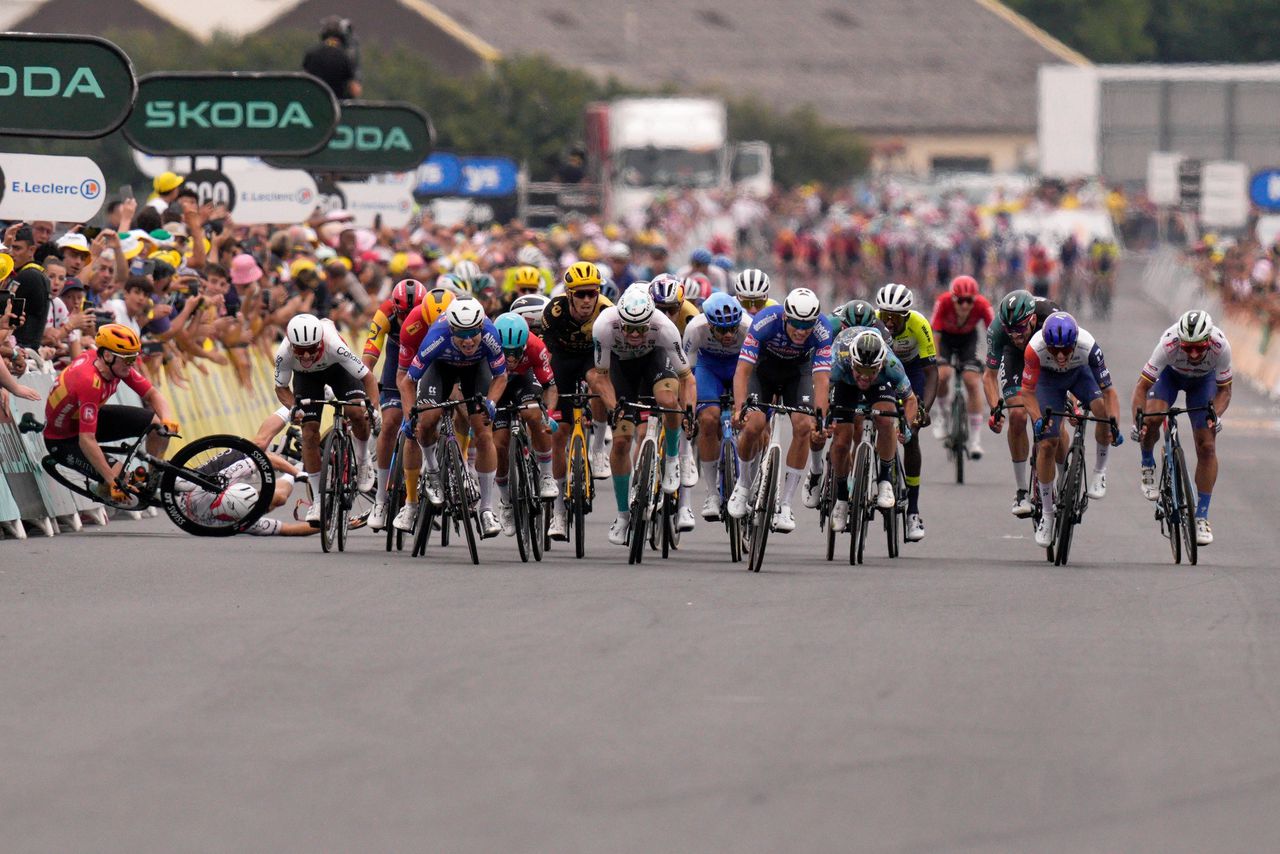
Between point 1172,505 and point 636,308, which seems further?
Answer: point 1172,505

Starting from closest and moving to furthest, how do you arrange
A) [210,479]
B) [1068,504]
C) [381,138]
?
1. [1068,504]
2. [210,479]
3. [381,138]

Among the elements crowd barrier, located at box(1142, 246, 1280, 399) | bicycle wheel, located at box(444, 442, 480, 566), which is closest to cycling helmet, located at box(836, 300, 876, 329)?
bicycle wheel, located at box(444, 442, 480, 566)

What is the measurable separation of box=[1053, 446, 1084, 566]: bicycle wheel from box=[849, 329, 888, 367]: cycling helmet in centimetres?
124

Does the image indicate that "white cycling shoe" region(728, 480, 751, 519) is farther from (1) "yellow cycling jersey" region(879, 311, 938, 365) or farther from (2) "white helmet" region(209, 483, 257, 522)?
(2) "white helmet" region(209, 483, 257, 522)

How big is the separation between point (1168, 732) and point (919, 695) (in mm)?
1069

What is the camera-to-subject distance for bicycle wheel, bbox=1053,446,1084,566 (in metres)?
14.5

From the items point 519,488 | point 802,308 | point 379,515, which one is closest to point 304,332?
point 379,515

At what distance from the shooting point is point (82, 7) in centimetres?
7306

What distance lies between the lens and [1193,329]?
1481 centimetres

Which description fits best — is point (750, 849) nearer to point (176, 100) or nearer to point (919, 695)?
point (919, 695)

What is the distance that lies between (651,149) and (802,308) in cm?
4600

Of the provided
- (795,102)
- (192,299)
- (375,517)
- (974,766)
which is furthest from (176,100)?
(795,102)

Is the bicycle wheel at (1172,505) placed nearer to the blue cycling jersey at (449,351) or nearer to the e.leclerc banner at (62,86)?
the blue cycling jersey at (449,351)

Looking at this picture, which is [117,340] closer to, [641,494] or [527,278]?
[641,494]
